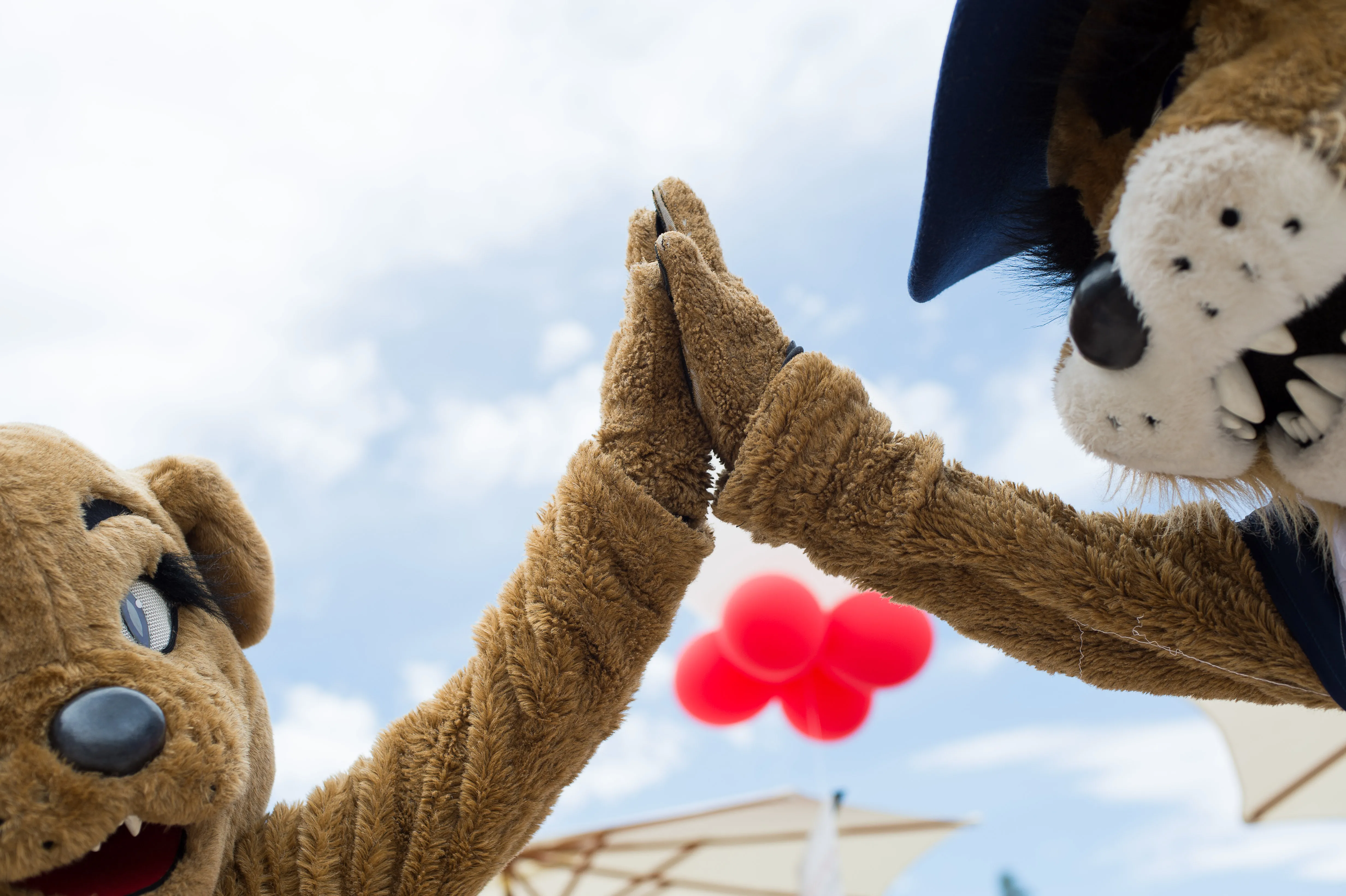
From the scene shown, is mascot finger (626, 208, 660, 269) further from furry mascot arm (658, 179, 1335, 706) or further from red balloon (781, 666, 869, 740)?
red balloon (781, 666, 869, 740)

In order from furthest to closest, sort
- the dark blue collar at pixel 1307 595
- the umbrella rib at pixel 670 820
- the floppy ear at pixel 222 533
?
the umbrella rib at pixel 670 820, the floppy ear at pixel 222 533, the dark blue collar at pixel 1307 595

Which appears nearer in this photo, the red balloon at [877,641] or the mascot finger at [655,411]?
the mascot finger at [655,411]

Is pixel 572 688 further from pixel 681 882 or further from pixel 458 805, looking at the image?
pixel 681 882

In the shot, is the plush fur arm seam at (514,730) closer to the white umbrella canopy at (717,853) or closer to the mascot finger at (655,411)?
the mascot finger at (655,411)

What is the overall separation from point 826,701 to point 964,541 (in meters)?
1.53

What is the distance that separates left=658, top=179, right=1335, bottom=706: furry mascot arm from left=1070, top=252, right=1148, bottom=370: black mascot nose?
271 mm

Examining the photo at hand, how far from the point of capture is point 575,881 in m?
3.06

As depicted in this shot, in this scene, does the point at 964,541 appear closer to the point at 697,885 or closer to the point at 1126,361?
the point at 1126,361

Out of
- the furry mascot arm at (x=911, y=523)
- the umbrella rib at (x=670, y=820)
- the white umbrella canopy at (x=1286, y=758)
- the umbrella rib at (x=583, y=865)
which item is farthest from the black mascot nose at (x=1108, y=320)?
the umbrella rib at (x=583, y=865)

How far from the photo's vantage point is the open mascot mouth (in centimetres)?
73

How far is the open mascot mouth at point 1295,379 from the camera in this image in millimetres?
726

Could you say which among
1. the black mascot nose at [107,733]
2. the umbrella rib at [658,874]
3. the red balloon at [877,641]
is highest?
the red balloon at [877,641]

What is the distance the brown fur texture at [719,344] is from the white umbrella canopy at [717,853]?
2157mm

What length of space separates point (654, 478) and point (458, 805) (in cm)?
40
